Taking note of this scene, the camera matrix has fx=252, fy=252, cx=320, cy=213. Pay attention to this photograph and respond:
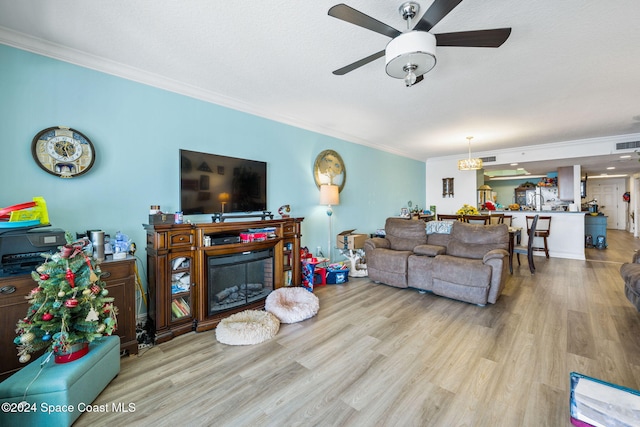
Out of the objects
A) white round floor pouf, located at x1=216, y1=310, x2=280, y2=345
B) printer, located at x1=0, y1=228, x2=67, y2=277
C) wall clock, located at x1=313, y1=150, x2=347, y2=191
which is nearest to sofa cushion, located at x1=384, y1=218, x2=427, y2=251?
wall clock, located at x1=313, y1=150, x2=347, y2=191

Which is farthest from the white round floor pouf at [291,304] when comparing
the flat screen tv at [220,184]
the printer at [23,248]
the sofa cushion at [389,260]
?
the printer at [23,248]

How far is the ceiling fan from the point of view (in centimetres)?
149

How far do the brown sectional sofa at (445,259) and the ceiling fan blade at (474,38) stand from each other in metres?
2.37

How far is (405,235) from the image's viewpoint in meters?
4.17

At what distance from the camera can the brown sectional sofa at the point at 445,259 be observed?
308cm

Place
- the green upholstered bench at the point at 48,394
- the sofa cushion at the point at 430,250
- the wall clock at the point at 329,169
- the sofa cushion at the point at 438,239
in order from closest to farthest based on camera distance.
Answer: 1. the green upholstered bench at the point at 48,394
2. the sofa cushion at the point at 430,250
3. the sofa cushion at the point at 438,239
4. the wall clock at the point at 329,169

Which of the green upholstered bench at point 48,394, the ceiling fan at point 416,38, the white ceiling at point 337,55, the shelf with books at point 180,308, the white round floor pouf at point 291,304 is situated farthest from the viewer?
the white round floor pouf at point 291,304

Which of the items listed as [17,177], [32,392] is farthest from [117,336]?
[17,177]

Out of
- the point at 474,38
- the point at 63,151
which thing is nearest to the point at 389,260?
the point at 474,38

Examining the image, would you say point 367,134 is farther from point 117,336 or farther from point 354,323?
point 117,336

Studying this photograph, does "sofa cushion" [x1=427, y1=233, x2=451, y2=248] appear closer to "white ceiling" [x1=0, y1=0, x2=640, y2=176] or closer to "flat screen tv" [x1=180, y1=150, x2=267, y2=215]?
"white ceiling" [x1=0, y1=0, x2=640, y2=176]

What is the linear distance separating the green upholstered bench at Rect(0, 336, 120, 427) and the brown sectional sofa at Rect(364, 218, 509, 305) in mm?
3342

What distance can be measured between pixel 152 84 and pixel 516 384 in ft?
13.6

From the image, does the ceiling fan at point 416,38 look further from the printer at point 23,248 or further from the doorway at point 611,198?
the doorway at point 611,198
